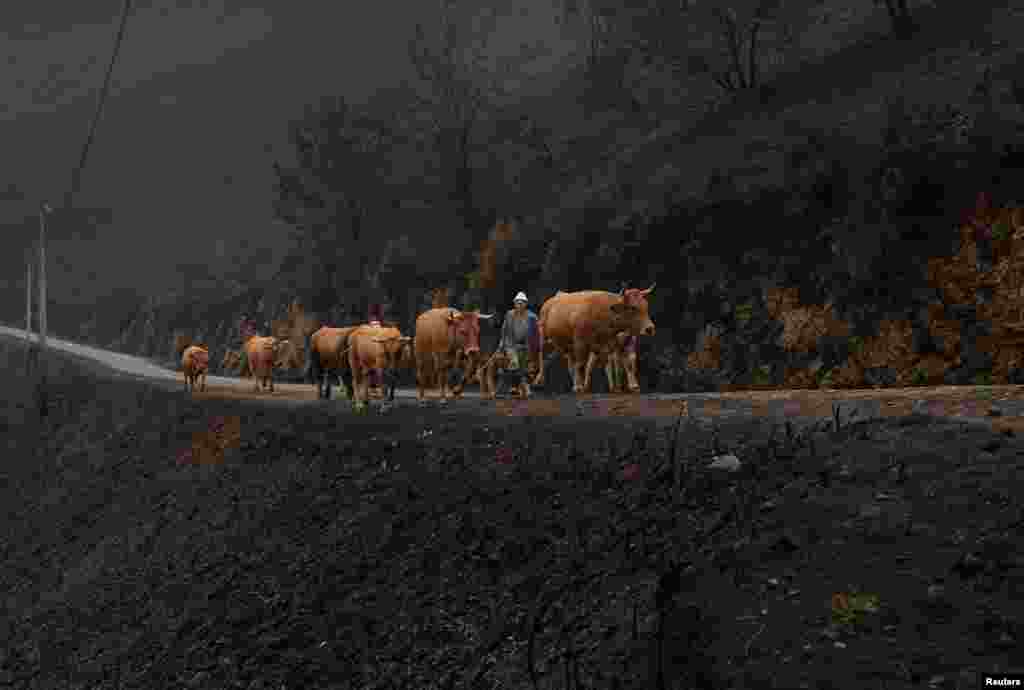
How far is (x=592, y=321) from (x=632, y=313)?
902 mm

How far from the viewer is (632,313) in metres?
17.5

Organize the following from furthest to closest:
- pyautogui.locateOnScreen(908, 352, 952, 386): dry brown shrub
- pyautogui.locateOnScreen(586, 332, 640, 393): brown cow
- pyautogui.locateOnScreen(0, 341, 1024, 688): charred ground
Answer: pyautogui.locateOnScreen(586, 332, 640, 393): brown cow → pyautogui.locateOnScreen(908, 352, 952, 386): dry brown shrub → pyautogui.locateOnScreen(0, 341, 1024, 688): charred ground

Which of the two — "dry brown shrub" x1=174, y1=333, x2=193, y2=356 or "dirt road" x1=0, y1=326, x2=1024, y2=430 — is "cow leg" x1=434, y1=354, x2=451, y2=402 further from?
"dry brown shrub" x1=174, y1=333, x2=193, y2=356

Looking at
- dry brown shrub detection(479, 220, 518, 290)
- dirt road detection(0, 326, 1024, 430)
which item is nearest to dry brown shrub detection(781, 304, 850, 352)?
dirt road detection(0, 326, 1024, 430)

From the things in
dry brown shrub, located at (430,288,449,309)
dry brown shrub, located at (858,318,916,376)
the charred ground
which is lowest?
the charred ground

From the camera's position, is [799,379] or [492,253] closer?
[799,379]

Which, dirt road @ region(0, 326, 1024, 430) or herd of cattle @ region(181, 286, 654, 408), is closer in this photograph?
dirt road @ region(0, 326, 1024, 430)

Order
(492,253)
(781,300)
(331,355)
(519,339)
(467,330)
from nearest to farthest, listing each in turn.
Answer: (467,330)
(519,339)
(781,300)
(331,355)
(492,253)

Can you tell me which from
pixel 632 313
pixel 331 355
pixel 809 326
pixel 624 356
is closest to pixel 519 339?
pixel 624 356

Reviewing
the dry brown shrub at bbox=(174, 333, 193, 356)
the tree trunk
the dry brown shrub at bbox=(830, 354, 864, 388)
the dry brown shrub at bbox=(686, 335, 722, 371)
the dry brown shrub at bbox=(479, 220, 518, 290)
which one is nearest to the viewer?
the dry brown shrub at bbox=(830, 354, 864, 388)

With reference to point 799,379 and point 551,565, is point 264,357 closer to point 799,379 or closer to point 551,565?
point 799,379

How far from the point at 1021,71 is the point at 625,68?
23187 mm

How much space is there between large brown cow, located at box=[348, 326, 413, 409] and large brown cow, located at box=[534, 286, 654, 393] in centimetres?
362

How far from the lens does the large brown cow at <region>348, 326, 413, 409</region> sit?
748 inches
